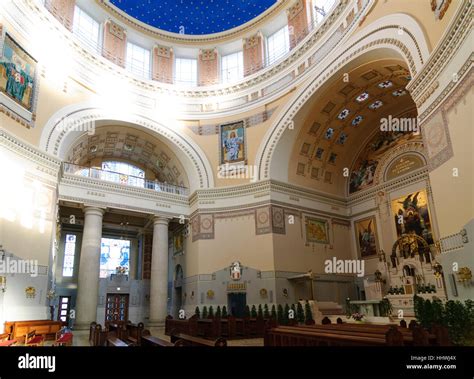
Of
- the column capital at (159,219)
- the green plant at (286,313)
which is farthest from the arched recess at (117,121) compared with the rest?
the green plant at (286,313)

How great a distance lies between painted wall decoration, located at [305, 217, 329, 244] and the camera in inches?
751

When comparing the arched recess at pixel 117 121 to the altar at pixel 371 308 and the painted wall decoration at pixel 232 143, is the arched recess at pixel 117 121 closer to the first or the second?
the painted wall decoration at pixel 232 143

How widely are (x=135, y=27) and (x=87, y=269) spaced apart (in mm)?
14264

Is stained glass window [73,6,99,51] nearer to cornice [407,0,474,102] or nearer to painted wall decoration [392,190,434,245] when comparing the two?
cornice [407,0,474,102]

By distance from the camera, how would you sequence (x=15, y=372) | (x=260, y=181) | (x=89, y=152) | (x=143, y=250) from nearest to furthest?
(x=15, y=372)
(x=260, y=181)
(x=89, y=152)
(x=143, y=250)

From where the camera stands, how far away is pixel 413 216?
17906mm

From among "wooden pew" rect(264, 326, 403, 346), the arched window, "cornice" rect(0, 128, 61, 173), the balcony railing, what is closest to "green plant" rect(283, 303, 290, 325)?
"wooden pew" rect(264, 326, 403, 346)

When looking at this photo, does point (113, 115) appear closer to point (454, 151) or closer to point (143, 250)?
point (143, 250)

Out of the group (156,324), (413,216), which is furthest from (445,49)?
(156,324)

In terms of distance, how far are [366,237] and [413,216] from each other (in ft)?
9.92

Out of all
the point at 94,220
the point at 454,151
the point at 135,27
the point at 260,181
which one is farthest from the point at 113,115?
the point at 454,151

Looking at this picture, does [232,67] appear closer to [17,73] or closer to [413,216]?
[17,73]

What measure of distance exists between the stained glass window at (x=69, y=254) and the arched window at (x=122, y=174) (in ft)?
16.3

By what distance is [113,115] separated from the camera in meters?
18.1
